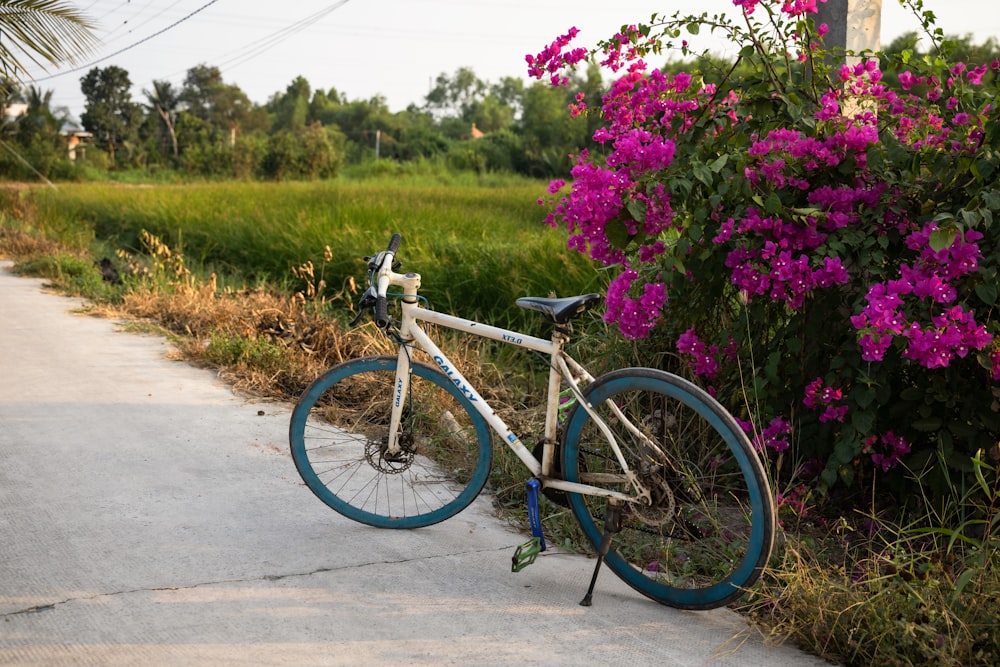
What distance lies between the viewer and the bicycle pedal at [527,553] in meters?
3.24

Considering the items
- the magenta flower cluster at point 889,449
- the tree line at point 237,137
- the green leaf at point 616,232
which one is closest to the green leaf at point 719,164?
the green leaf at point 616,232

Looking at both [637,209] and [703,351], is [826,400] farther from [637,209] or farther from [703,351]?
[637,209]

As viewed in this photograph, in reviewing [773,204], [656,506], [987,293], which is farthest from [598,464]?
[987,293]

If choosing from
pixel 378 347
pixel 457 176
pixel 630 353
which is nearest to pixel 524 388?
pixel 378 347

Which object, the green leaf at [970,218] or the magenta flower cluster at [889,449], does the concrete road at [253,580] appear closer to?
the magenta flower cluster at [889,449]

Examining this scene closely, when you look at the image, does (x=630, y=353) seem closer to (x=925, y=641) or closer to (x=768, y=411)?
(x=768, y=411)

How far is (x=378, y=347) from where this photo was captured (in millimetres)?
6199

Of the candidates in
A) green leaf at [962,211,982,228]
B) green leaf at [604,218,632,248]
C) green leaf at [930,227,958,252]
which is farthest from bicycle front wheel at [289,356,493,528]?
green leaf at [962,211,982,228]

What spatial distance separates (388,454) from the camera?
12.3 ft

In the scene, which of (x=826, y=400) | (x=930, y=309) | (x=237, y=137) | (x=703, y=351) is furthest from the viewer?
(x=237, y=137)

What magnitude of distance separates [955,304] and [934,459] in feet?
1.76

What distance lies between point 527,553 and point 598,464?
0.36 metres

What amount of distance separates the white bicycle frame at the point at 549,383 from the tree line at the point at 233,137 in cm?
2473

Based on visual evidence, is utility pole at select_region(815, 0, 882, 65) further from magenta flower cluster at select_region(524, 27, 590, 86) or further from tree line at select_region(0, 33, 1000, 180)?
tree line at select_region(0, 33, 1000, 180)
